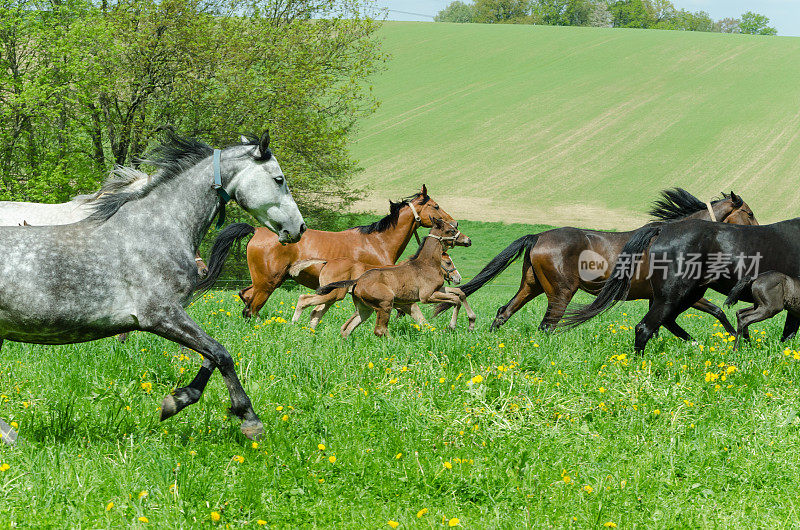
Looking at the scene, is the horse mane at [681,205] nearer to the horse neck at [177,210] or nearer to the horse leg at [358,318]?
the horse leg at [358,318]

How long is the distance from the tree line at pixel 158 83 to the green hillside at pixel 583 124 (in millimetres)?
7089

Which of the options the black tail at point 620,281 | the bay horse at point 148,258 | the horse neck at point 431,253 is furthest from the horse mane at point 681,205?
the bay horse at point 148,258

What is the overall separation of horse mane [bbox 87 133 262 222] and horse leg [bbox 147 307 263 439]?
0.84 metres

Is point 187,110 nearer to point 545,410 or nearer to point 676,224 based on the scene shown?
point 676,224

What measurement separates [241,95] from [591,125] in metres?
34.6

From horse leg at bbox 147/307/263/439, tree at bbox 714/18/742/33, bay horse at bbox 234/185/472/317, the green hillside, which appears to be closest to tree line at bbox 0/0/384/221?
the green hillside

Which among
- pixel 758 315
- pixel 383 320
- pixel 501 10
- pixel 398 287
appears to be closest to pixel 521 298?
pixel 398 287

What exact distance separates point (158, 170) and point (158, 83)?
66.6ft

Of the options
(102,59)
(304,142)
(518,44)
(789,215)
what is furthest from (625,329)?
(518,44)

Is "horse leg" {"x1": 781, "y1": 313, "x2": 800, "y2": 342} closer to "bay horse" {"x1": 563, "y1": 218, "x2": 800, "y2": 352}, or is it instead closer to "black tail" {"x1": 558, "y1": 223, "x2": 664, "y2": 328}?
"bay horse" {"x1": 563, "y1": 218, "x2": 800, "y2": 352}

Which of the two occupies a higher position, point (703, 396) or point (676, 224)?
point (676, 224)

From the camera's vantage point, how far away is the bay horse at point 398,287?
8.87 m

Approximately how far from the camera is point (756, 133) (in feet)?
160

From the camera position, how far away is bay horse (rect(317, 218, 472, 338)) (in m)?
8.87
